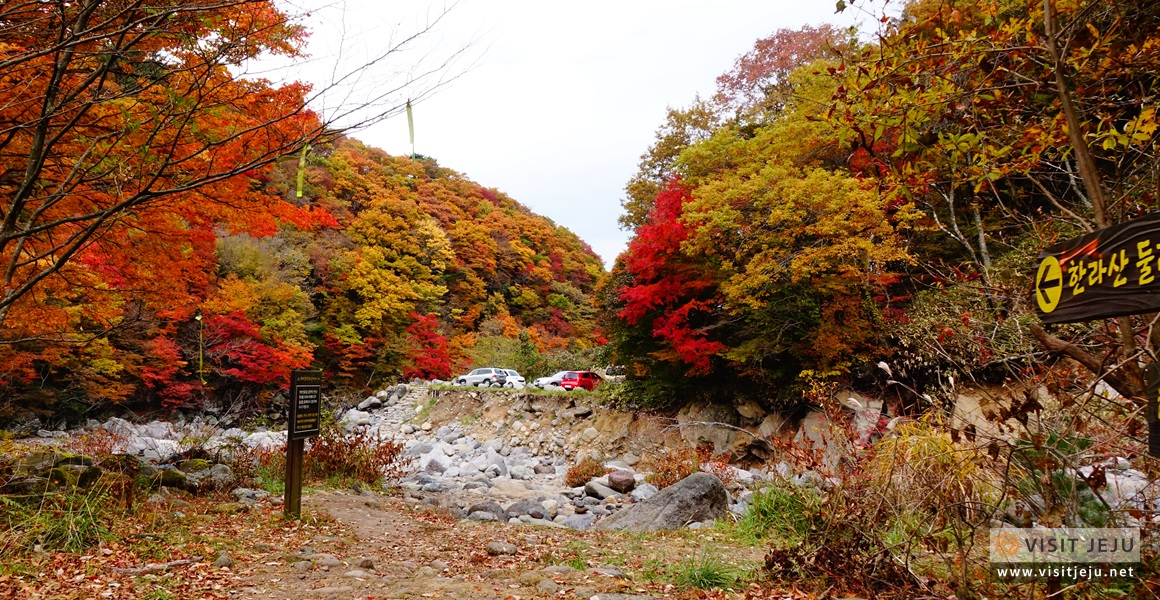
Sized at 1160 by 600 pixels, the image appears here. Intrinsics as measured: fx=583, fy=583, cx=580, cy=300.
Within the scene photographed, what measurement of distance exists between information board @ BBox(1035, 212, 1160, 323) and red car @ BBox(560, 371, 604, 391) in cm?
1675

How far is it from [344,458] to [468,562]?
15.8 ft

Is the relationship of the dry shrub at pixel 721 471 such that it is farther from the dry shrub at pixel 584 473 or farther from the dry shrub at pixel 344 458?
the dry shrub at pixel 344 458

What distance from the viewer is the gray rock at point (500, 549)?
493 cm

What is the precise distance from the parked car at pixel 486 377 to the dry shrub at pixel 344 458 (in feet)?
42.0

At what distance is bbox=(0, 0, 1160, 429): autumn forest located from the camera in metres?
2.97

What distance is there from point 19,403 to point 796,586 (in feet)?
63.3

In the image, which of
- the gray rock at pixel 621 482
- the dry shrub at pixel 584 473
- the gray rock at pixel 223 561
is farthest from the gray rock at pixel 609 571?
the dry shrub at pixel 584 473

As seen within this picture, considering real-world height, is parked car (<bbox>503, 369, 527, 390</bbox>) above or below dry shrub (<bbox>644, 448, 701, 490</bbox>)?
above

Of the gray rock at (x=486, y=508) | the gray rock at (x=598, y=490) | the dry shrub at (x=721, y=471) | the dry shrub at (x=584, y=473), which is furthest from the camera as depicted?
the dry shrub at (x=584, y=473)

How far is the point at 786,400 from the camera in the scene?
1114 centimetres

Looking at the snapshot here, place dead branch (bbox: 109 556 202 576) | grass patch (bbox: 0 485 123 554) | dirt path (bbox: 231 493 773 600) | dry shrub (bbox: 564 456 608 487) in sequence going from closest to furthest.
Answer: dirt path (bbox: 231 493 773 600), dead branch (bbox: 109 556 202 576), grass patch (bbox: 0 485 123 554), dry shrub (bbox: 564 456 608 487)

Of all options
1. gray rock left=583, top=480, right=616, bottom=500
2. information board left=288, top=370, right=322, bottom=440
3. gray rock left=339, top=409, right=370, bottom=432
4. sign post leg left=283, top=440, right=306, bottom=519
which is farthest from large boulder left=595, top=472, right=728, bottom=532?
gray rock left=339, top=409, right=370, bottom=432

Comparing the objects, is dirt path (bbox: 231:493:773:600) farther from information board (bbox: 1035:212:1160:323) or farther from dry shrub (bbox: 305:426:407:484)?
information board (bbox: 1035:212:1160:323)

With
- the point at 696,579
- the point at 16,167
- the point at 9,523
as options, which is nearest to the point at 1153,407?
the point at 696,579
